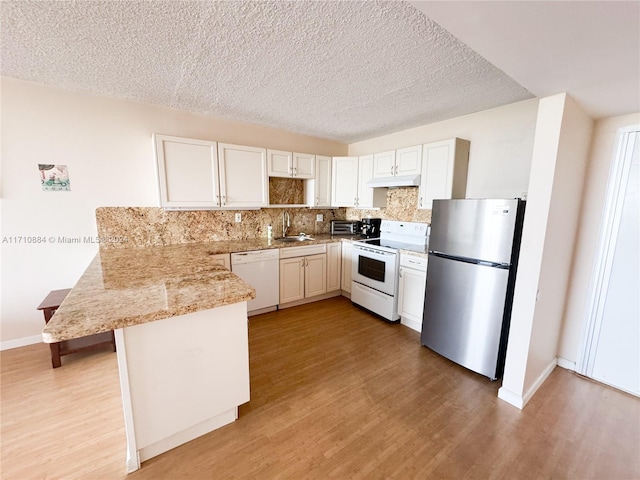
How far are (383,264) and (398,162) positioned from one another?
4.37 feet

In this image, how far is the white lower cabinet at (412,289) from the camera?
9.05 feet

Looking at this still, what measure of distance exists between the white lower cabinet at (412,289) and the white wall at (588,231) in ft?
4.11

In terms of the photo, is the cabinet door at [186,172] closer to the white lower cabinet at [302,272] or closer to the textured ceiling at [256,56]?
the textured ceiling at [256,56]

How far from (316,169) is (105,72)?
2.47m

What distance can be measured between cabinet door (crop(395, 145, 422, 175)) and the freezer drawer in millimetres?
1189

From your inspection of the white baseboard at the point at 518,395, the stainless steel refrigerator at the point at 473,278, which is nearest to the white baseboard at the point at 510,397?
the white baseboard at the point at 518,395

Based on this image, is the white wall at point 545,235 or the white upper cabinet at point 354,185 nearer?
the white wall at point 545,235

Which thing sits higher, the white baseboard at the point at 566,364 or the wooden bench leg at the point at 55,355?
the wooden bench leg at the point at 55,355

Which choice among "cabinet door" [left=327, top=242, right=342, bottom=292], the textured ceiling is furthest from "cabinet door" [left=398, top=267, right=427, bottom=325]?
the textured ceiling

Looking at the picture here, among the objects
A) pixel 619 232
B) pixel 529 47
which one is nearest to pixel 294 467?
pixel 529 47

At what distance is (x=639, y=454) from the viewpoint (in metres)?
1.53

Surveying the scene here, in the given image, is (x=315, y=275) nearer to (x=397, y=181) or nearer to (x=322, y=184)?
(x=322, y=184)

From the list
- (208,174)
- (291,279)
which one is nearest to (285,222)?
(291,279)

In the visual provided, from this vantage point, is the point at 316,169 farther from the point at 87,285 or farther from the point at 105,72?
the point at 87,285
